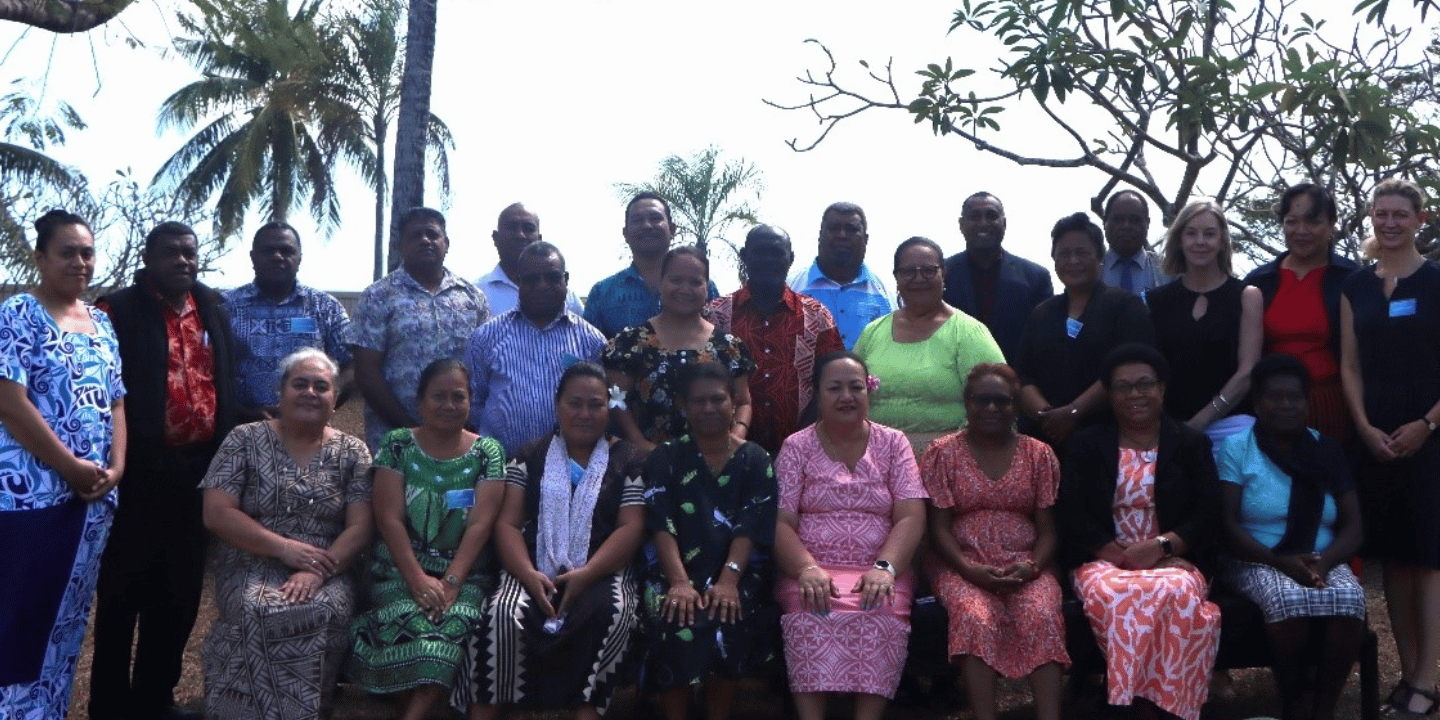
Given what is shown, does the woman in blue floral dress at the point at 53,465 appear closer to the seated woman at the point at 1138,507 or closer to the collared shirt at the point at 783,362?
the collared shirt at the point at 783,362

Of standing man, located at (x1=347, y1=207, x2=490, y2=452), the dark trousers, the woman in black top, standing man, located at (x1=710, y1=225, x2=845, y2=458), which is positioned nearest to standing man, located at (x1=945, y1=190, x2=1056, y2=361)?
the woman in black top

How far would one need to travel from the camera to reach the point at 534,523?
219 inches

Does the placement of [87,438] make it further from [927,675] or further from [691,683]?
[927,675]

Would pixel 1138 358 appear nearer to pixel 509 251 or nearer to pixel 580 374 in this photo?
pixel 580 374

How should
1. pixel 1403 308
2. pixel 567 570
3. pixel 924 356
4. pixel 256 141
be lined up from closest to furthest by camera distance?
pixel 567 570, pixel 1403 308, pixel 924 356, pixel 256 141

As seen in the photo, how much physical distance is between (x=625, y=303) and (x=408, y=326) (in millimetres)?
1116

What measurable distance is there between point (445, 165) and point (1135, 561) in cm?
2675

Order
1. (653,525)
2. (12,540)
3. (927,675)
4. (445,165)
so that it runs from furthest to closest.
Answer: (445,165)
(927,675)
(653,525)
(12,540)

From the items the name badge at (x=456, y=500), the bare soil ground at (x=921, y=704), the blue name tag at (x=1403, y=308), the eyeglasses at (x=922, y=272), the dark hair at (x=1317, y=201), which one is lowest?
the bare soil ground at (x=921, y=704)

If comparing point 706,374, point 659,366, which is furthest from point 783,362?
point 706,374

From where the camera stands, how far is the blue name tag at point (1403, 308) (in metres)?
5.67

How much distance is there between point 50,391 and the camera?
205 inches

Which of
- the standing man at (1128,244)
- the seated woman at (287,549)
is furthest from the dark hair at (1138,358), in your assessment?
the seated woman at (287,549)

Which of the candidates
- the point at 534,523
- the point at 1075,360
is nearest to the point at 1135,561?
the point at 1075,360
